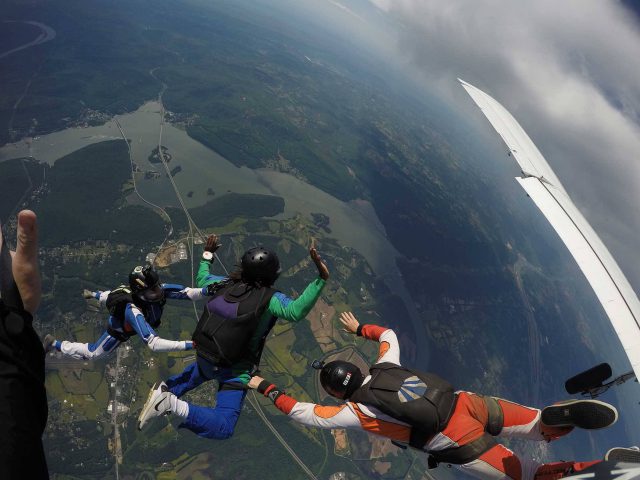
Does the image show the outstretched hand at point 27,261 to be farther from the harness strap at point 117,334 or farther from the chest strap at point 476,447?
the harness strap at point 117,334

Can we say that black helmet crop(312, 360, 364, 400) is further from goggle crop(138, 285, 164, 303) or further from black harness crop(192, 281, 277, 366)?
goggle crop(138, 285, 164, 303)

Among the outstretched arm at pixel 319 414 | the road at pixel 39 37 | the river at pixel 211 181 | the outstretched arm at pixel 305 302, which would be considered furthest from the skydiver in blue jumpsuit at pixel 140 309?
the road at pixel 39 37

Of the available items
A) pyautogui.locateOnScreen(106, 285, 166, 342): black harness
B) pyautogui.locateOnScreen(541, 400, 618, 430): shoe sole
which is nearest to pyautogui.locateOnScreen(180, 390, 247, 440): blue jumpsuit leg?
pyautogui.locateOnScreen(106, 285, 166, 342): black harness

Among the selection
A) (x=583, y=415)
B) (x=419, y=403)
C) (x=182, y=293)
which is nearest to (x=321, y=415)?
(x=419, y=403)

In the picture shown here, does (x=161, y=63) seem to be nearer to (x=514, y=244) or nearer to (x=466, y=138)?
(x=514, y=244)

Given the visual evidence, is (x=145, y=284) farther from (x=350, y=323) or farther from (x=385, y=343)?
(x=385, y=343)

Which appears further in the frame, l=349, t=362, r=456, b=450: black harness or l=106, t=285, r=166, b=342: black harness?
l=106, t=285, r=166, b=342: black harness
